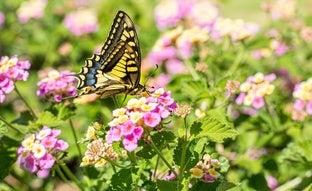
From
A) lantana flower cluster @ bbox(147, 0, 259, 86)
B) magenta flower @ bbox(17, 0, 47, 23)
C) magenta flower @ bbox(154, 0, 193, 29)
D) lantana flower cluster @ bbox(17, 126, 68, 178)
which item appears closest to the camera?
lantana flower cluster @ bbox(17, 126, 68, 178)

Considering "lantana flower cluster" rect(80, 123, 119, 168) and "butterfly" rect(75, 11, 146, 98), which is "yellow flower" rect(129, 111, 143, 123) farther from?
"butterfly" rect(75, 11, 146, 98)

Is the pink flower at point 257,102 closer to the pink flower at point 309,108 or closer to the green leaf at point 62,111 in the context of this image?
the pink flower at point 309,108

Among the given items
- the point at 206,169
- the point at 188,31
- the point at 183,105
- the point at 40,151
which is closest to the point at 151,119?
the point at 183,105

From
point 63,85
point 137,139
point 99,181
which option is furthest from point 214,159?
point 63,85

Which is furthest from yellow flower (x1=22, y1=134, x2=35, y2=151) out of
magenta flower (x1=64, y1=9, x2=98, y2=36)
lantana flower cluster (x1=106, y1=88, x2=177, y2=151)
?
magenta flower (x1=64, y1=9, x2=98, y2=36)

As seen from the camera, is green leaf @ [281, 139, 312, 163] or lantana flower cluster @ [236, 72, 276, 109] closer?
green leaf @ [281, 139, 312, 163]

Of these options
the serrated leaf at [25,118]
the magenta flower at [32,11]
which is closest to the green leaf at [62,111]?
the serrated leaf at [25,118]

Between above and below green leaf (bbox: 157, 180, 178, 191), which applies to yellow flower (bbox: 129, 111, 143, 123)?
above

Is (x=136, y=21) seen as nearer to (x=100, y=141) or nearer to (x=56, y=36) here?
(x=56, y=36)
